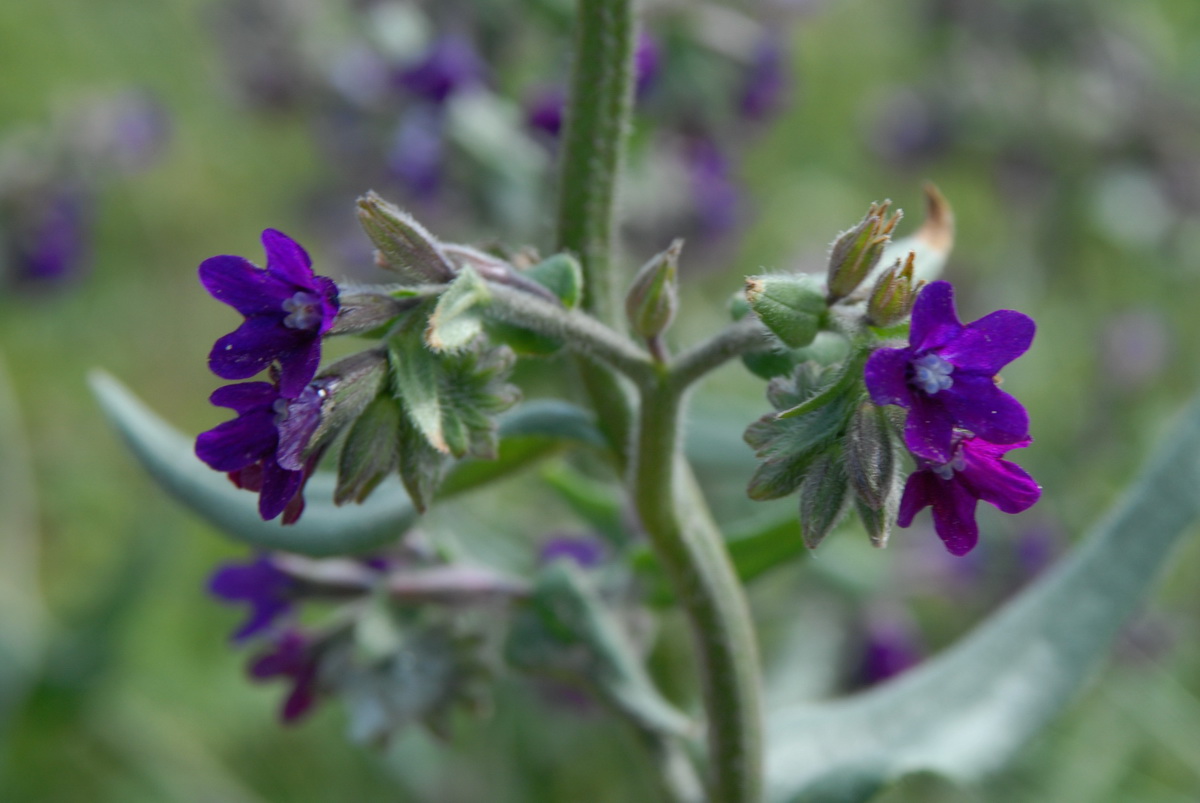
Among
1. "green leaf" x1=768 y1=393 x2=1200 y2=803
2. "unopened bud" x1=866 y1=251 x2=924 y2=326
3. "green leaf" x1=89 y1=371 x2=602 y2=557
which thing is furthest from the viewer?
"green leaf" x1=768 y1=393 x2=1200 y2=803

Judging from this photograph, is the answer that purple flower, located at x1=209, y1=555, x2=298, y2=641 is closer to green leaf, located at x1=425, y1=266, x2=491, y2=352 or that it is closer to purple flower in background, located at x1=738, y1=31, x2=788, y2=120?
green leaf, located at x1=425, y1=266, x2=491, y2=352

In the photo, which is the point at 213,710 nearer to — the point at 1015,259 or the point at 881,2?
the point at 1015,259

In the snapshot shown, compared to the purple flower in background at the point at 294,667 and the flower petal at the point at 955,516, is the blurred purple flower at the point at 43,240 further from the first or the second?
the flower petal at the point at 955,516

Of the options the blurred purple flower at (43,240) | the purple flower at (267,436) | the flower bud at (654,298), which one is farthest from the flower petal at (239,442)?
the blurred purple flower at (43,240)

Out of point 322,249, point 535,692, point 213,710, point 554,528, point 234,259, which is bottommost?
point 213,710

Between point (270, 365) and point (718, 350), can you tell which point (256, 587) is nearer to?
point (270, 365)

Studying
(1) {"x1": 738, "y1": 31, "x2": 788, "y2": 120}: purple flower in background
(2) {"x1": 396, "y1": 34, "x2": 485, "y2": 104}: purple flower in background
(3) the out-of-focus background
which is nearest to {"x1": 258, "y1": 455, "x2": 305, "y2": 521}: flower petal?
(3) the out-of-focus background

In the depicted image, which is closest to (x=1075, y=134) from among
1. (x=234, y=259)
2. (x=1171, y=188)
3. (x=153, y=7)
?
(x=1171, y=188)
